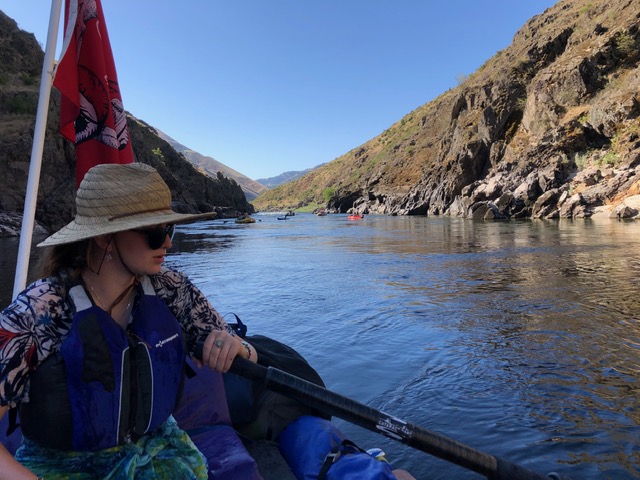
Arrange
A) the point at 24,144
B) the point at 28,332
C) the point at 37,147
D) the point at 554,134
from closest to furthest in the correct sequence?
the point at 28,332 → the point at 37,147 → the point at 24,144 → the point at 554,134

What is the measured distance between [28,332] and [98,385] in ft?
1.08

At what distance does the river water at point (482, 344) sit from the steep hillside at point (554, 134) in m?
25.0

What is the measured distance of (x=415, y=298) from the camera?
942cm

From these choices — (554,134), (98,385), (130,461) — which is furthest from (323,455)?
(554,134)

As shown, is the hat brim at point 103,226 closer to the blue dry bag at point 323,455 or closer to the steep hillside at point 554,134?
the blue dry bag at point 323,455

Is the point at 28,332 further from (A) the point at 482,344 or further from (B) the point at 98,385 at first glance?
(A) the point at 482,344

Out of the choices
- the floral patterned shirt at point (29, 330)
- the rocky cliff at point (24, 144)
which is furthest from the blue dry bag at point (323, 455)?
the rocky cliff at point (24, 144)

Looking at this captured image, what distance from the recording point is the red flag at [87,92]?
3.62 m

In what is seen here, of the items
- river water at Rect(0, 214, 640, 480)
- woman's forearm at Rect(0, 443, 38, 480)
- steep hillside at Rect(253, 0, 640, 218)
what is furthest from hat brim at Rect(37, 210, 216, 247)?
steep hillside at Rect(253, 0, 640, 218)

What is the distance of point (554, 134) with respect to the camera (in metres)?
43.5

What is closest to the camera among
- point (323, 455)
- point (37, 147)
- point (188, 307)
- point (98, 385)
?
point (98, 385)

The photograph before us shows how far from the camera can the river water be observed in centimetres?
369

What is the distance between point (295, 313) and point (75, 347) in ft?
23.7

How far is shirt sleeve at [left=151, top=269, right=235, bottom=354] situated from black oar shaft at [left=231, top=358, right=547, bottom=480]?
0.25 m
